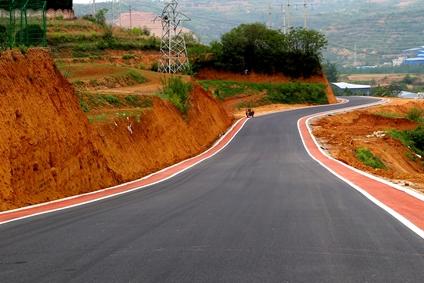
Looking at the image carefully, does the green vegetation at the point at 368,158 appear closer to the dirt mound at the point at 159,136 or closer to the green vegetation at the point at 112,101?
the dirt mound at the point at 159,136

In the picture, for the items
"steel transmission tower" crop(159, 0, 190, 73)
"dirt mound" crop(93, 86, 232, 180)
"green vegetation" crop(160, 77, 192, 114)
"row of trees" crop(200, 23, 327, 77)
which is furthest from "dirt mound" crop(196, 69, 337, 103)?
"green vegetation" crop(160, 77, 192, 114)

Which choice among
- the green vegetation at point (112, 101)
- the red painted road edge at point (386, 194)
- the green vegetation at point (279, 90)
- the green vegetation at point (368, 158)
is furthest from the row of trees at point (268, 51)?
the red painted road edge at point (386, 194)

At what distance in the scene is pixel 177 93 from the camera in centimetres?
4666

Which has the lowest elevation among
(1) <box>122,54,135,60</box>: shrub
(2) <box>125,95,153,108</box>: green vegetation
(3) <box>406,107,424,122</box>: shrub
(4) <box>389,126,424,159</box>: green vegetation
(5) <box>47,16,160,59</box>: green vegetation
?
(4) <box>389,126,424,159</box>: green vegetation

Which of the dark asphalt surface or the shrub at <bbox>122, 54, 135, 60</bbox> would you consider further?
the shrub at <bbox>122, 54, 135, 60</bbox>

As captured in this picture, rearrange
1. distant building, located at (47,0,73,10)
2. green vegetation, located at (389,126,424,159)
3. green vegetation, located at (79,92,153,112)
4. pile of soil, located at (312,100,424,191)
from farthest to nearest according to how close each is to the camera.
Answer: distant building, located at (47,0,73,10), green vegetation, located at (389,126,424,159), green vegetation, located at (79,92,153,112), pile of soil, located at (312,100,424,191)

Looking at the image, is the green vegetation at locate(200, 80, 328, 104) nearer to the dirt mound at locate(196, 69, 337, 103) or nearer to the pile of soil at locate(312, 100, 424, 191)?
the dirt mound at locate(196, 69, 337, 103)

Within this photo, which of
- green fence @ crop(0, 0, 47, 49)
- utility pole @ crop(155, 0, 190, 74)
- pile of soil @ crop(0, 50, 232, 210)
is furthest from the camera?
utility pole @ crop(155, 0, 190, 74)

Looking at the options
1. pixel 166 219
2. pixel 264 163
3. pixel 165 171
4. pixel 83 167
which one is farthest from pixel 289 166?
pixel 166 219

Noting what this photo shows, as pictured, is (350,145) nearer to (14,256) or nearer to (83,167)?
(83,167)

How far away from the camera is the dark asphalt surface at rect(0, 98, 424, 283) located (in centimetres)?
812

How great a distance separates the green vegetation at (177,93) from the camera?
45.3 meters

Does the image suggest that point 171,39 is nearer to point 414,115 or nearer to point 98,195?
point 414,115

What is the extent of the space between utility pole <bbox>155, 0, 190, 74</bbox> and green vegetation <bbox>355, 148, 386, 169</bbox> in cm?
3799
